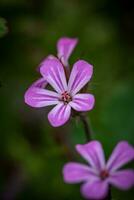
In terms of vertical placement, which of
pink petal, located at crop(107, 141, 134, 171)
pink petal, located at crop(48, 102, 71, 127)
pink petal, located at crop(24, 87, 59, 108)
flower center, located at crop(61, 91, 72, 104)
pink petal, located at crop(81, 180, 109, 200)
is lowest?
pink petal, located at crop(81, 180, 109, 200)

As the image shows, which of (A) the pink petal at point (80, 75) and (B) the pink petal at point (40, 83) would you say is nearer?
(A) the pink petal at point (80, 75)

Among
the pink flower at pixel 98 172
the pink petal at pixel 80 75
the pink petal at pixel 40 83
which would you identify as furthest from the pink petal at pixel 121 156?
the pink petal at pixel 40 83

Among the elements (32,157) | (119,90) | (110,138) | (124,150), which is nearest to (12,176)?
(32,157)

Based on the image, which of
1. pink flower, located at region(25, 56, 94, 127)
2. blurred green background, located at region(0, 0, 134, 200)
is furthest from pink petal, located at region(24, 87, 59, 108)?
blurred green background, located at region(0, 0, 134, 200)

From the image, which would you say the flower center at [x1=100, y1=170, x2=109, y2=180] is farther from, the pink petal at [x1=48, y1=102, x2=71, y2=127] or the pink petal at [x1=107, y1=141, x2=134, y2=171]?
the pink petal at [x1=48, y1=102, x2=71, y2=127]

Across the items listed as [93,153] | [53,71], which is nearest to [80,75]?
[53,71]

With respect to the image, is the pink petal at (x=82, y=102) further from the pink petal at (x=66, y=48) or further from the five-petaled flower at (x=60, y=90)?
the pink petal at (x=66, y=48)
